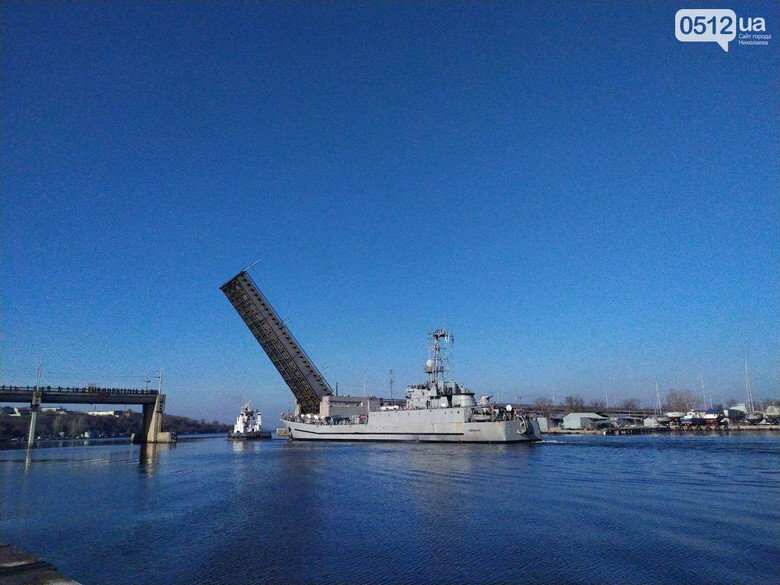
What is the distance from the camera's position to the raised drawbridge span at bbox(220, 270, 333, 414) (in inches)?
1535

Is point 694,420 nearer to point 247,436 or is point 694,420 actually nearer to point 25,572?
point 247,436

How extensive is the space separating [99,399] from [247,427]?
2564cm

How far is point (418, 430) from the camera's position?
141ft

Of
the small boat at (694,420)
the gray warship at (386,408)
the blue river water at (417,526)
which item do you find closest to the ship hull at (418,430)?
the gray warship at (386,408)

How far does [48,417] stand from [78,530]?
133733 millimetres

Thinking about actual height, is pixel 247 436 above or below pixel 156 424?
below

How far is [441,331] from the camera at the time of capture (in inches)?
1826

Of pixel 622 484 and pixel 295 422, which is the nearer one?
pixel 622 484

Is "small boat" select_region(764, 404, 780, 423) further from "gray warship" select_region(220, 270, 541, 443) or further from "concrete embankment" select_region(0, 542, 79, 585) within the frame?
"concrete embankment" select_region(0, 542, 79, 585)

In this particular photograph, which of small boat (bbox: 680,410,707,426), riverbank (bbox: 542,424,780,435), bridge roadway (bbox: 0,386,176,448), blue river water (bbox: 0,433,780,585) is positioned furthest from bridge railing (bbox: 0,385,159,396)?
small boat (bbox: 680,410,707,426)

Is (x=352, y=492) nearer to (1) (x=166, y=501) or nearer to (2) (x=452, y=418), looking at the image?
(1) (x=166, y=501)

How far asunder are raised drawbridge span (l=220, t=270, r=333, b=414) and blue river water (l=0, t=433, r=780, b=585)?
746 inches

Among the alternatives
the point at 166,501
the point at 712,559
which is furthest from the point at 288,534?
the point at 712,559

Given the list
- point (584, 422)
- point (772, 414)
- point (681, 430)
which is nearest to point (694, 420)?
point (681, 430)
